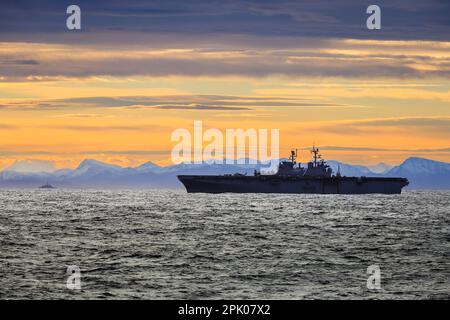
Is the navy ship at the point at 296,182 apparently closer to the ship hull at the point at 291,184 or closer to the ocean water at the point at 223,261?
the ship hull at the point at 291,184

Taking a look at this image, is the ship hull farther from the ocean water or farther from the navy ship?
the ocean water

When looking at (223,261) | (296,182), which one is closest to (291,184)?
(296,182)

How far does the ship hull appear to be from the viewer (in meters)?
187

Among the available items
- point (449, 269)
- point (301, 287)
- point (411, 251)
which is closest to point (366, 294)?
point (301, 287)

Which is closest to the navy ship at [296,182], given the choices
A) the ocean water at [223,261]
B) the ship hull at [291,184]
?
the ship hull at [291,184]

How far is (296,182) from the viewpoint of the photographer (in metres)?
186

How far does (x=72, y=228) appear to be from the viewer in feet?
228

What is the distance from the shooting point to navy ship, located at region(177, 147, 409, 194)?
614 ft

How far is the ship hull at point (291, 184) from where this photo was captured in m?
187

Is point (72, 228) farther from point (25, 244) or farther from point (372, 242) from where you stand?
point (372, 242)

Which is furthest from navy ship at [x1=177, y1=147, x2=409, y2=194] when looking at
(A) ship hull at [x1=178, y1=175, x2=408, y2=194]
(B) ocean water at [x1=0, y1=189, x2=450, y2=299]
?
(B) ocean water at [x1=0, y1=189, x2=450, y2=299]

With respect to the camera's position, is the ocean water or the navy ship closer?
the ocean water
